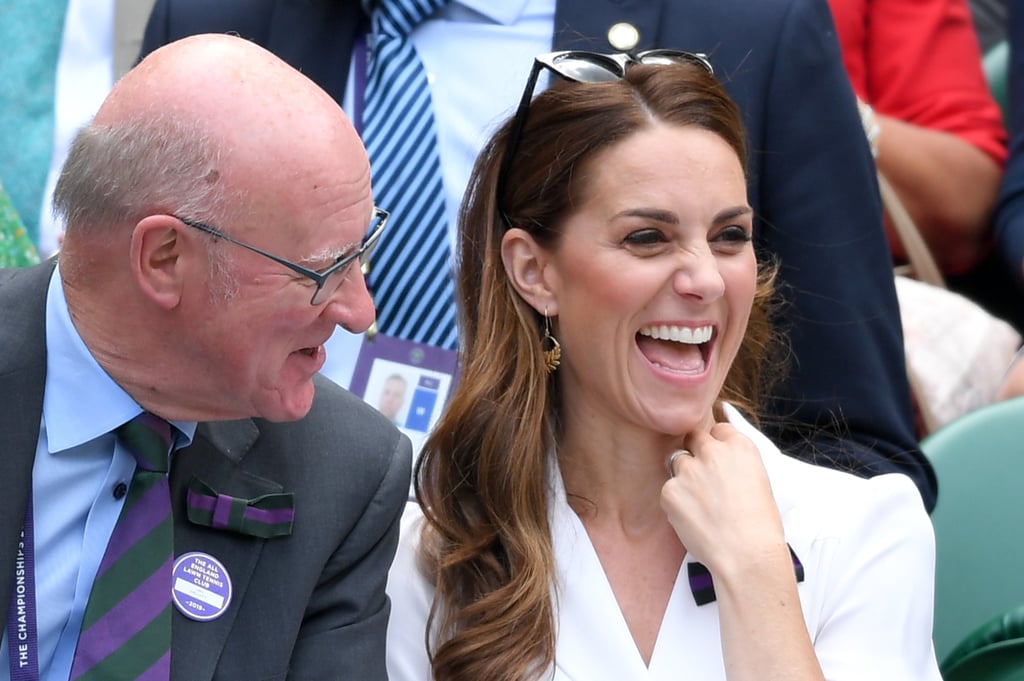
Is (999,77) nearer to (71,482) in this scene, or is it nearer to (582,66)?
(582,66)

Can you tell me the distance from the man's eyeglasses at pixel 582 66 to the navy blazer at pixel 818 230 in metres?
0.30

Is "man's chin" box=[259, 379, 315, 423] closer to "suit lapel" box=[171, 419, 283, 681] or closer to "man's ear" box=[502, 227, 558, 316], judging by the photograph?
"suit lapel" box=[171, 419, 283, 681]

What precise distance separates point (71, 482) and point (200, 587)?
0.78ft

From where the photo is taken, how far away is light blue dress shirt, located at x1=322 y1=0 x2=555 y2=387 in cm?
320

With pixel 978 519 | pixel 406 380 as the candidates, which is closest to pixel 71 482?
pixel 406 380

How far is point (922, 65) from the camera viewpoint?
414 centimetres

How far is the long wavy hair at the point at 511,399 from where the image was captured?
8.43 feet

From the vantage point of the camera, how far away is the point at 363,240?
2246 mm

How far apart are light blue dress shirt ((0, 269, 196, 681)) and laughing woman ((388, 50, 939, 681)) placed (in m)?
0.58

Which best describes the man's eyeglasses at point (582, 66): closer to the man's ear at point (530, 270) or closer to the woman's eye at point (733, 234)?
the man's ear at point (530, 270)

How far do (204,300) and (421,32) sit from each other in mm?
1276

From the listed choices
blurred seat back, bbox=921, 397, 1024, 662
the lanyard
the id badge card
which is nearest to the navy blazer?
blurred seat back, bbox=921, 397, 1024, 662

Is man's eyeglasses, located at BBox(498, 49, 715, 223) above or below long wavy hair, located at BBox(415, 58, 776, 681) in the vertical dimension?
above

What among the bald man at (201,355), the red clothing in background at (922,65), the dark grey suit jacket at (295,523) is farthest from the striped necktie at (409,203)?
the red clothing in background at (922,65)
